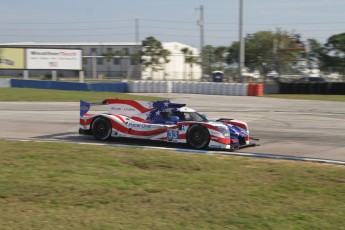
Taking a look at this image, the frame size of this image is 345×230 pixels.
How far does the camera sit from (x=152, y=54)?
260 ft

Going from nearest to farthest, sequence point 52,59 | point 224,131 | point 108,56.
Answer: point 224,131 < point 52,59 < point 108,56

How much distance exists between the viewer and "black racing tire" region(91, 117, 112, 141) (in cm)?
1112

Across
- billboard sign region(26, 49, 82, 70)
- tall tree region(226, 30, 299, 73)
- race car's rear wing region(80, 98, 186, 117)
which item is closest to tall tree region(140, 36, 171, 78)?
tall tree region(226, 30, 299, 73)

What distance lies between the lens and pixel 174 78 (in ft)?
174

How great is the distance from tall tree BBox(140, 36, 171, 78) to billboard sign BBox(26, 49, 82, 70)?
3141 centimetres

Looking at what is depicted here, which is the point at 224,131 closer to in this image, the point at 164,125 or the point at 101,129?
the point at 164,125

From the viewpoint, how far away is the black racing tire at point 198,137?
9.98m

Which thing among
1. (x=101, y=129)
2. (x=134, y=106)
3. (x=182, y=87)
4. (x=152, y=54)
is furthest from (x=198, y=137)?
(x=152, y=54)

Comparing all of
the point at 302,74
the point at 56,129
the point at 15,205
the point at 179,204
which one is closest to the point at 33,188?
the point at 15,205

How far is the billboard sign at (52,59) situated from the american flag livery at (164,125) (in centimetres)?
3754

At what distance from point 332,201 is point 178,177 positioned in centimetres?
216

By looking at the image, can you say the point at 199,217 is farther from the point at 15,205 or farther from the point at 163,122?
the point at 163,122

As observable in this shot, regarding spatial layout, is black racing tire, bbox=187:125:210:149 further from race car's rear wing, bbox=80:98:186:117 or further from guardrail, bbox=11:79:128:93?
guardrail, bbox=11:79:128:93

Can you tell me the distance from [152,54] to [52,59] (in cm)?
3300
